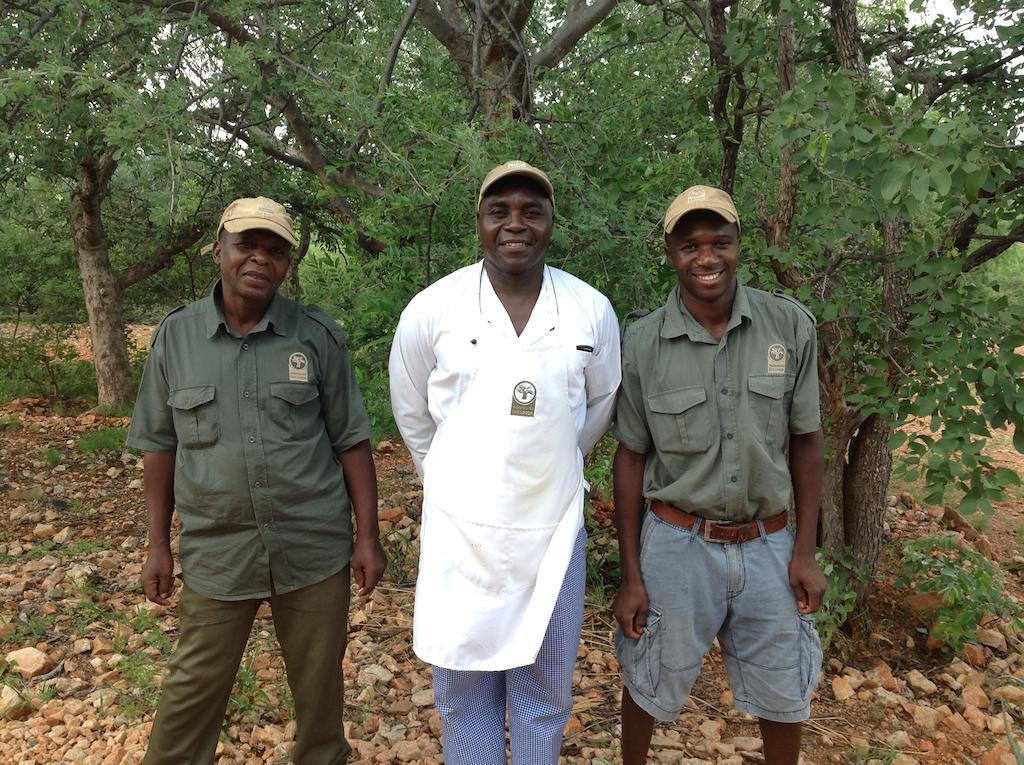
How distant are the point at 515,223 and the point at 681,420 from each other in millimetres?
710

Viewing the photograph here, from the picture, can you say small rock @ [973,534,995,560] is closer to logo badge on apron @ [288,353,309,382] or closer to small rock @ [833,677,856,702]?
small rock @ [833,677,856,702]

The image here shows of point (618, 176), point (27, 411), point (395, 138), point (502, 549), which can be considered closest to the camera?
point (502, 549)

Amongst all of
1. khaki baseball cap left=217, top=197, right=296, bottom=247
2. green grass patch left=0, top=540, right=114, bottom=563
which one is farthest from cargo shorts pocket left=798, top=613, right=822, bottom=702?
green grass patch left=0, top=540, right=114, bottom=563

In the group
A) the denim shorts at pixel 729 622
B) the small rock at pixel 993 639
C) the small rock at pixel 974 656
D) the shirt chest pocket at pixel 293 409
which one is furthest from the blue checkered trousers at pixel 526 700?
the small rock at pixel 993 639

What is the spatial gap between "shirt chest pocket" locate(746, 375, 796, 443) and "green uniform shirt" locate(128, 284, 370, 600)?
1254mm

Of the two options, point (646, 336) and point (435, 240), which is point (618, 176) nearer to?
point (435, 240)

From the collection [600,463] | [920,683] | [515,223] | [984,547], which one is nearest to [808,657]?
[515,223]

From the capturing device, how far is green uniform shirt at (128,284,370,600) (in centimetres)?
229

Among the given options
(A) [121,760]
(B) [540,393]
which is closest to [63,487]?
(A) [121,760]

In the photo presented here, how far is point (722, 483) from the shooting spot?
2207mm

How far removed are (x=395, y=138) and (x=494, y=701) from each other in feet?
8.31

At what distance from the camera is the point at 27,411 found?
9.19 metres

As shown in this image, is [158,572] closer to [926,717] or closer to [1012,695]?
[926,717]

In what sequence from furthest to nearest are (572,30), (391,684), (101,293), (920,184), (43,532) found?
(101,293) → (43,532) → (572,30) → (391,684) → (920,184)
